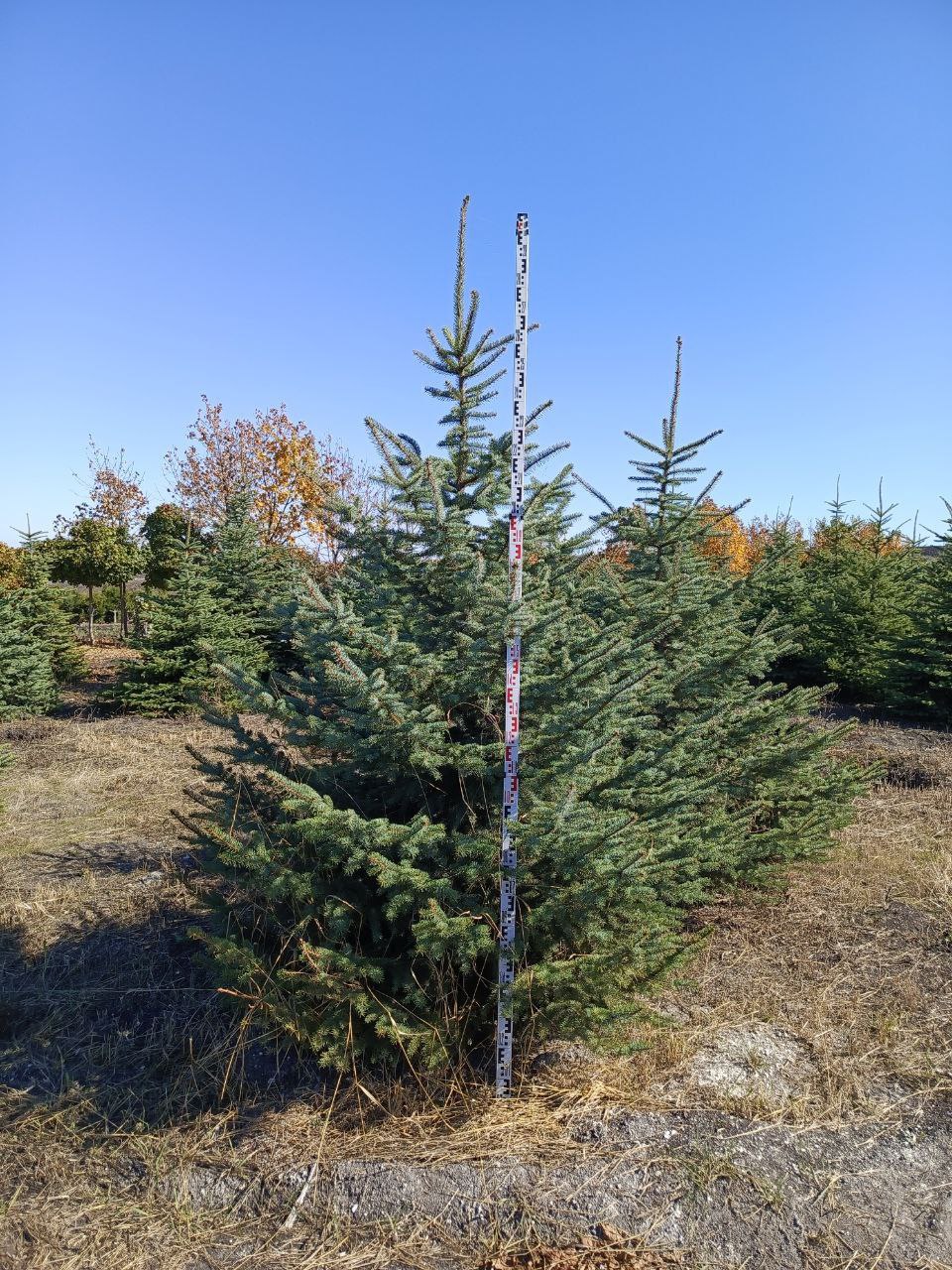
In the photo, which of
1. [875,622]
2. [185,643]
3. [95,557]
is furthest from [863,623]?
[95,557]

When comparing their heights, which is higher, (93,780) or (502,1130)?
(93,780)

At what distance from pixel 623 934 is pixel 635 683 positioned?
1.11 m

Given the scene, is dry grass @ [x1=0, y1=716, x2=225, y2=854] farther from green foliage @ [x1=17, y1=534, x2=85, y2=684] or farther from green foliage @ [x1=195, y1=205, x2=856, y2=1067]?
green foliage @ [x1=17, y1=534, x2=85, y2=684]

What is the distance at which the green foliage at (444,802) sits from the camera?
315 centimetres

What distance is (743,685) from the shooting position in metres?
5.34

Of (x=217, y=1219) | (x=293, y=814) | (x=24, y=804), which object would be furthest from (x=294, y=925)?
(x=24, y=804)

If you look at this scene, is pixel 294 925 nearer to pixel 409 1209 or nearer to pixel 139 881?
pixel 409 1209

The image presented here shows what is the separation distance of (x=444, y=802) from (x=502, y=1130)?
1.29 meters

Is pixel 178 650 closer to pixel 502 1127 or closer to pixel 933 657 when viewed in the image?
pixel 502 1127

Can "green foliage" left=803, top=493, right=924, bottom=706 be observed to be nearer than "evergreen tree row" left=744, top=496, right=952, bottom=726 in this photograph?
No

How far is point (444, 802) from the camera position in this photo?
11.9 feet

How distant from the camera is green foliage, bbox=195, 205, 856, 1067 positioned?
3.15 m

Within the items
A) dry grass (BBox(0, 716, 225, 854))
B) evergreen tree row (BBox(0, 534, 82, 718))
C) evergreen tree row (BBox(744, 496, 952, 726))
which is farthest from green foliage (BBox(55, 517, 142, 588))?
evergreen tree row (BBox(744, 496, 952, 726))

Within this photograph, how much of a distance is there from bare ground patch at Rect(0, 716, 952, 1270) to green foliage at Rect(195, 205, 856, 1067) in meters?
0.34
